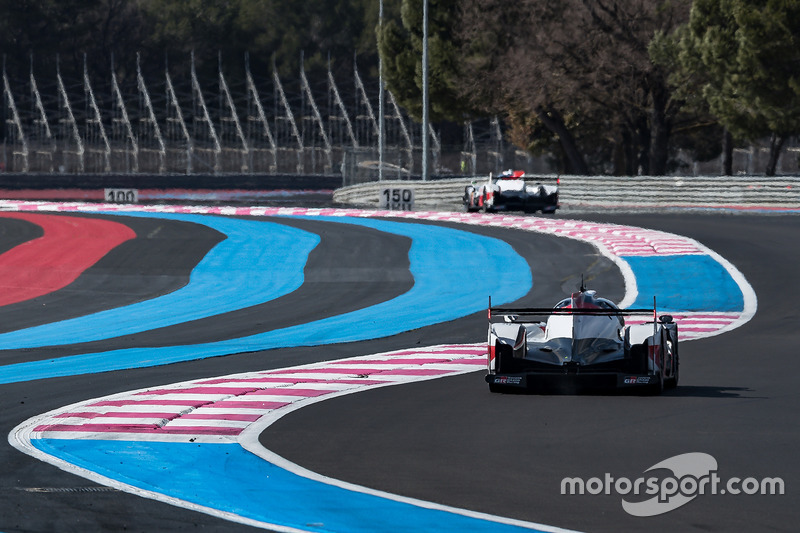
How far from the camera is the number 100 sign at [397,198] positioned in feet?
150

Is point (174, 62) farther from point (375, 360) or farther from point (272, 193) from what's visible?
point (375, 360)

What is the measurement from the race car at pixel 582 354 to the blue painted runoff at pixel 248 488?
3.52 metres

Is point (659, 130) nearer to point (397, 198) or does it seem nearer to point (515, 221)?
point (397, 198)

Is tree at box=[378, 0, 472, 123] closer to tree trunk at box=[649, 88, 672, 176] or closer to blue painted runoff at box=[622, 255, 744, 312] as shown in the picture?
tree trunk at box=[649, 88, 672, 176]

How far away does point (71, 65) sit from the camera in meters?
104

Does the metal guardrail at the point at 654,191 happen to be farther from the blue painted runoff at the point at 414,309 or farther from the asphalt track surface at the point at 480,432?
the asphalt track surface at the point at 480,432

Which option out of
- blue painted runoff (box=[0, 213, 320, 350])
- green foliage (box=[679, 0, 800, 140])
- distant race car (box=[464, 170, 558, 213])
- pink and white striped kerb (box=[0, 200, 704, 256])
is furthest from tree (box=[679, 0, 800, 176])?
blue painted runoff (box=[0, 213, 320, 350])

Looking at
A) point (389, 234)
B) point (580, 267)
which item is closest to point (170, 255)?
point (389, 234)

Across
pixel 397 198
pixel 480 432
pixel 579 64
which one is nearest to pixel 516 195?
pixel 397 198

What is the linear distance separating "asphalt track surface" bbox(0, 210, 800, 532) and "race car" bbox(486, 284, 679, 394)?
0.19 m

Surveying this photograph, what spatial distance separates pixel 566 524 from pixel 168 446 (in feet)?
13.0

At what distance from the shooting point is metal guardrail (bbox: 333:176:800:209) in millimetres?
41969

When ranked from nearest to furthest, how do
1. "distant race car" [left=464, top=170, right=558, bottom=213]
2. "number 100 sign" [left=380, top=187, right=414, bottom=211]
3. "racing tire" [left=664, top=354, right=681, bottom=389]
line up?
1. "racing tire" [left=664, top=354, right=681, bottom=389]
2. "distant race car" [left=464, top=170, right=558, bottom=213]
3. "number 100 sign" [left=380, top=187, right=414, bottom=211]

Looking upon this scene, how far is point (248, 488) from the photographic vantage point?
29.9ft
